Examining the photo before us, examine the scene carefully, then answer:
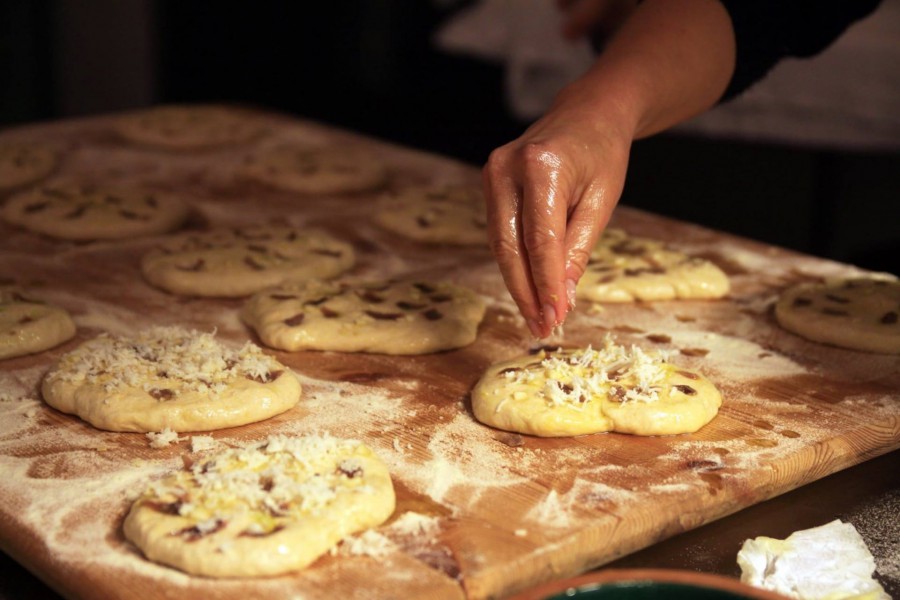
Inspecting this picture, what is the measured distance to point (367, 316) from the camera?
2611 millimetres

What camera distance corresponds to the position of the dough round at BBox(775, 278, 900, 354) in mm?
2564

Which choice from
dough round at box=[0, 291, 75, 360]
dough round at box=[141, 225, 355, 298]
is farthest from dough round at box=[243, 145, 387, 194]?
dough round at box=[0, 291, 75, 360]

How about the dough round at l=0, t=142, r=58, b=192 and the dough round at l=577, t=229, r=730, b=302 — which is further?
the dough round at l=0, t=142, r=58, b=192

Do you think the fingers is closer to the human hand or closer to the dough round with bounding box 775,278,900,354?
the human hand

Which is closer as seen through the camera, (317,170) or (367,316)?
(367,316)

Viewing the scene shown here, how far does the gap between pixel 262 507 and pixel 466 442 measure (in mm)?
499

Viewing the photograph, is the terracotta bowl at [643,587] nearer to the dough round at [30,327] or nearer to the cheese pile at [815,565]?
the cheese pile at [815,565]

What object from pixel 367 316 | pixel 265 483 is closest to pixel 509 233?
pixel 367 316

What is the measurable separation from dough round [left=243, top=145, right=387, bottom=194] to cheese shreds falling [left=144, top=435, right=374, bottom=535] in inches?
75.9

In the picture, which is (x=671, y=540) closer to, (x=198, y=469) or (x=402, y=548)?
(x=402, y=548)

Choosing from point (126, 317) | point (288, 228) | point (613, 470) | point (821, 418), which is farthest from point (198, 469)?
point (288, 228)

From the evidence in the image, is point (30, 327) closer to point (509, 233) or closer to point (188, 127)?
point (509, 233)

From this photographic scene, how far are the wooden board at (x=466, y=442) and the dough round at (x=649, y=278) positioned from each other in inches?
1.4

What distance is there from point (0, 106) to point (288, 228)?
158 inches
